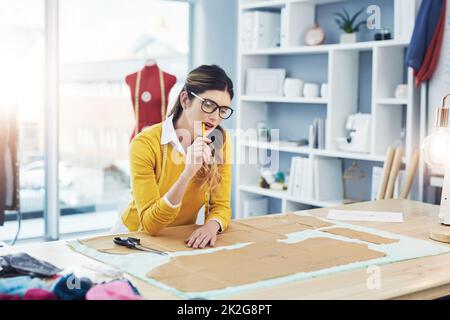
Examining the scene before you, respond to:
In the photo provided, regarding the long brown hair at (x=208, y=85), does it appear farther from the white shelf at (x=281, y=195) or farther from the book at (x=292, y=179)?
the book at (x=292, y=179)

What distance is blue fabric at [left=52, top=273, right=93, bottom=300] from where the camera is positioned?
1.56 m

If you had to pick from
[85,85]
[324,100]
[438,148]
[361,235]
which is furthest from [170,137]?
[85,85]

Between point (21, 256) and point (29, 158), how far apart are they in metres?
3.18

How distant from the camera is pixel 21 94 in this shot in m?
4.76

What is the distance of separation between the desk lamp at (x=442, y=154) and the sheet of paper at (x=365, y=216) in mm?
206

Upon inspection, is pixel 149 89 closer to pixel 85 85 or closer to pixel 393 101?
pixel 85 85

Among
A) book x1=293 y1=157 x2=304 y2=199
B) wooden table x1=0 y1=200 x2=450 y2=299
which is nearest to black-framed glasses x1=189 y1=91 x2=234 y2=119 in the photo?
wooden table x1=0 y1=200 x2=450 y2=299

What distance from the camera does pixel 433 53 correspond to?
11.9 feet

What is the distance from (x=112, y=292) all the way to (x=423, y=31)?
106 inches

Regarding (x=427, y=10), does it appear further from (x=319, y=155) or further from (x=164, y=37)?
(x=164, y=37)

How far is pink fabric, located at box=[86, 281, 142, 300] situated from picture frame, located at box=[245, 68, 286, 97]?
3.40 m

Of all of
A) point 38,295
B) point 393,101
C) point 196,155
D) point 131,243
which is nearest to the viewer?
point 38,295

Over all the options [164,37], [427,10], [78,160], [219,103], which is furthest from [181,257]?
[164,37]
